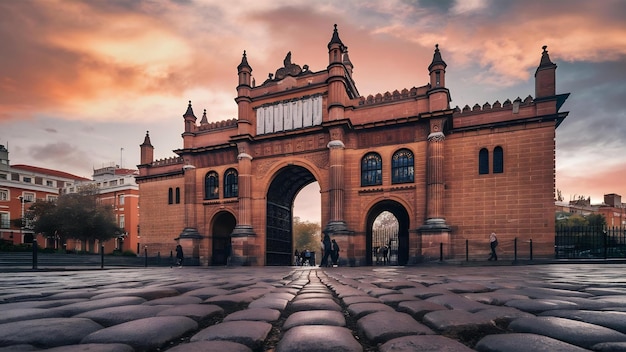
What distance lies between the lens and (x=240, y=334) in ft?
4.99

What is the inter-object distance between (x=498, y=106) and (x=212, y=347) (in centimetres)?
1985

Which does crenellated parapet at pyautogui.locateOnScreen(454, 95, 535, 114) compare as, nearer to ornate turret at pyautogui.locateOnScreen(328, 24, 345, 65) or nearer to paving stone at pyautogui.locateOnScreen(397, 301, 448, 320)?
ornate turret at pyautogui.locateOnScreen(328, 24, 345, 65)

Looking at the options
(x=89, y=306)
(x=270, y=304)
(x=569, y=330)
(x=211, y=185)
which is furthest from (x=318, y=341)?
(x=211, y=185)

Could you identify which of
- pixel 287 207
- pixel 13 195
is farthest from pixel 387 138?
pixel 13 195

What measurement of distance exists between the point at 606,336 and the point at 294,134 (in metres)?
20.0

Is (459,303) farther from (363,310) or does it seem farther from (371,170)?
(371,170)

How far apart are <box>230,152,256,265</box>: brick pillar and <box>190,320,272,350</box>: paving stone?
1957cm

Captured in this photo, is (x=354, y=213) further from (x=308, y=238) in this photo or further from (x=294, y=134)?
(x=308, y=238)

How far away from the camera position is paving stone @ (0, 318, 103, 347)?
148 centimetres

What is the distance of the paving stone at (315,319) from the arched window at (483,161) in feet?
59.3

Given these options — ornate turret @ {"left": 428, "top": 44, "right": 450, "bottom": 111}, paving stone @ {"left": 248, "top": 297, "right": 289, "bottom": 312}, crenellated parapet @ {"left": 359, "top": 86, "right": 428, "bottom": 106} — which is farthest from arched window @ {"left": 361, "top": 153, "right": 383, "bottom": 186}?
paving stone @ {"left": 248, "top": 297, "right": 289, "bottom": 312}

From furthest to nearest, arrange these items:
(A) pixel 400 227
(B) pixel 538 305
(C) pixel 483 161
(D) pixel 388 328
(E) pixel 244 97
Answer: (A) pixel 400 227 → (E) pixel 244 97 → (C) pixel 483 161 → (B) pixel 538 305 → (D) pixel 388 328

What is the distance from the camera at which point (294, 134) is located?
2108 cm

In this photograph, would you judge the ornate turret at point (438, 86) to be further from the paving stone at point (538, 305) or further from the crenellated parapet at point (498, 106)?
the paving stone at point (538, 305)
